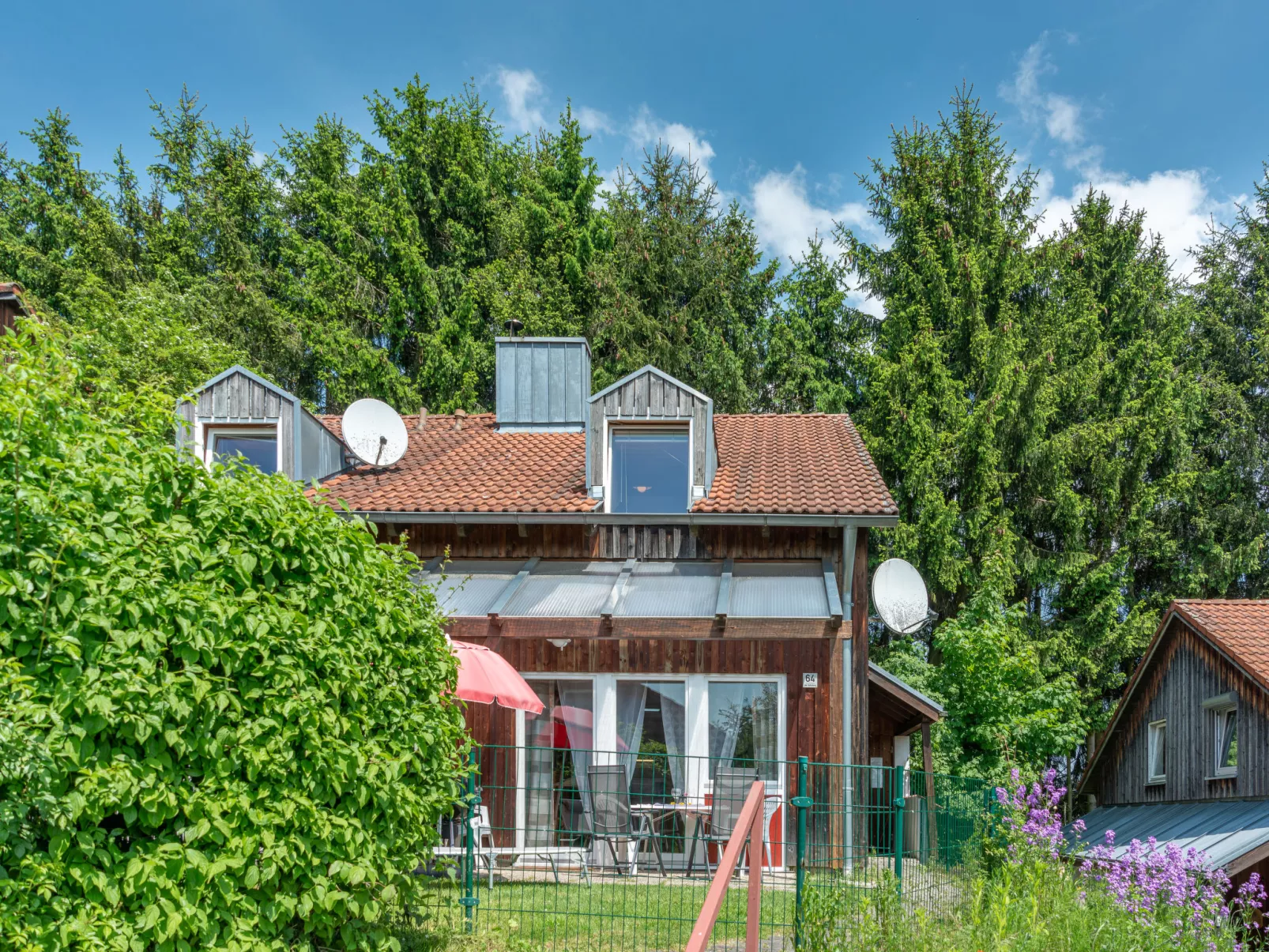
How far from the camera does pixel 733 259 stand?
27156mm

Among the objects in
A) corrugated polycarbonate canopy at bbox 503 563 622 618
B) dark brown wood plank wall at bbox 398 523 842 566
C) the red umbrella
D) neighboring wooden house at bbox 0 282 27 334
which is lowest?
the red umbrella

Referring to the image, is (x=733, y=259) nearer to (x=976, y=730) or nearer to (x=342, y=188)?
(x=342, y=188)

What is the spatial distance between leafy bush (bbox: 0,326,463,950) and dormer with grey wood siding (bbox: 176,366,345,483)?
28.8 ft

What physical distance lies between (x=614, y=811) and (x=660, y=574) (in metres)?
3.14

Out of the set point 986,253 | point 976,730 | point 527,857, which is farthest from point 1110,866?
point 986,253

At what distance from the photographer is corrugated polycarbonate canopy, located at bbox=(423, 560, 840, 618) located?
1119 cm

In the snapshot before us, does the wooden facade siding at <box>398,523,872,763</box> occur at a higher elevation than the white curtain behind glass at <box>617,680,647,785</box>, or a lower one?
higher

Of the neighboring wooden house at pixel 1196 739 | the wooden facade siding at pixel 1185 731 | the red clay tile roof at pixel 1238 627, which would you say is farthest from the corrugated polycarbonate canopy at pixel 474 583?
the wooden facade siding at pixel 1185 731

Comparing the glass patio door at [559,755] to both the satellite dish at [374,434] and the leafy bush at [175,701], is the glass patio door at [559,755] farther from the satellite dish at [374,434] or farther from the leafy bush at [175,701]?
the leafy bush at [175,701]

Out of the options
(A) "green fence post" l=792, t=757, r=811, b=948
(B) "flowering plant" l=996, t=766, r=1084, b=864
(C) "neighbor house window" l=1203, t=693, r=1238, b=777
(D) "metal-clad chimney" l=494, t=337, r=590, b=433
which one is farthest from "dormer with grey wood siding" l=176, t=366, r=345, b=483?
(C) "neighbor house window" l=1203, t=693, r=1238, b=777

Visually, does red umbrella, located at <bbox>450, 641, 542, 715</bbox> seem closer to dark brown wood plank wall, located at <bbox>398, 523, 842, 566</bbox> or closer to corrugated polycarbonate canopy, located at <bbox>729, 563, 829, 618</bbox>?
corrugated polycarbonate canopy, located at <bbox>729, 563, 829, 618</bbox>

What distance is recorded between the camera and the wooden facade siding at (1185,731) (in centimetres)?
1764

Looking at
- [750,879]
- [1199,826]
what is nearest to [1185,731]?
[1199,826]

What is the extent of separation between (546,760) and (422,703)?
6.32m
